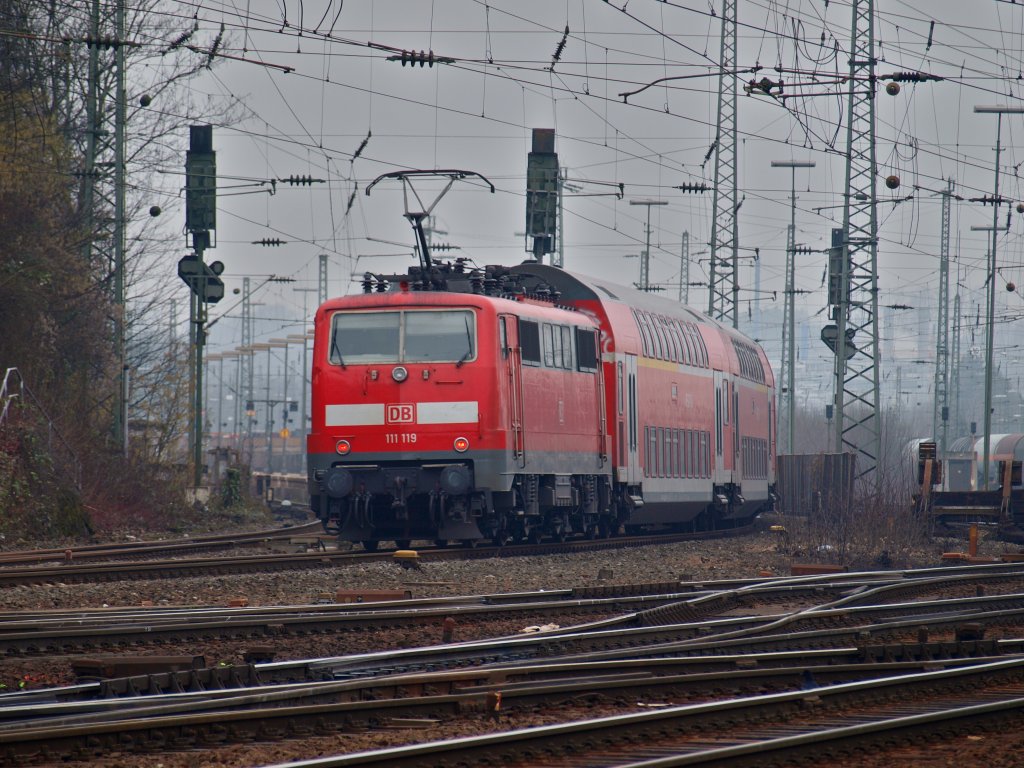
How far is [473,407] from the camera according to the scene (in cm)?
1903

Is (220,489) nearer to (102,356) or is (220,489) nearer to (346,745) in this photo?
(102,356)

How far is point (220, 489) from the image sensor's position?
1286 inches

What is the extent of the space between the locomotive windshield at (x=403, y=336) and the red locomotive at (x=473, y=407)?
13mm

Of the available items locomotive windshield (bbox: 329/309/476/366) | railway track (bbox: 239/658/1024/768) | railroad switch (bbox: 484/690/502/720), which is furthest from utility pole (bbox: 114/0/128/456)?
railway track (bbox: 239/658/1024/768)

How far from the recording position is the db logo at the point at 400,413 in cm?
1917

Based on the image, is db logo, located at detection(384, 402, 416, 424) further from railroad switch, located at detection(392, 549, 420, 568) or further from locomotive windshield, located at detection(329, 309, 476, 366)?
railroad switch, located at detection(392, 549, 420, 568)

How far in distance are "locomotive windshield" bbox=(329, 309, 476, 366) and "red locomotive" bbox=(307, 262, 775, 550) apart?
13 mm

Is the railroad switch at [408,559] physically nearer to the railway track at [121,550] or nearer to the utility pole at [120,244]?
the railway track at [121,550]

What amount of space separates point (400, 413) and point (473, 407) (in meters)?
0.93

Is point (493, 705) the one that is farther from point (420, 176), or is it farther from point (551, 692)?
point (420, 176)

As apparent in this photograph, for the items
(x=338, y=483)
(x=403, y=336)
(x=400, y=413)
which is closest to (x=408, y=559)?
(x=338, y=483)

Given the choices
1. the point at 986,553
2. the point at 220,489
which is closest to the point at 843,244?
the point at 986,553

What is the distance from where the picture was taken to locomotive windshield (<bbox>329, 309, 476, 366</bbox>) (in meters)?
19.2

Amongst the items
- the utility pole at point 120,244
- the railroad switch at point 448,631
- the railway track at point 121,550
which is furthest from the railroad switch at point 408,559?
the utility pole at point 120,244
